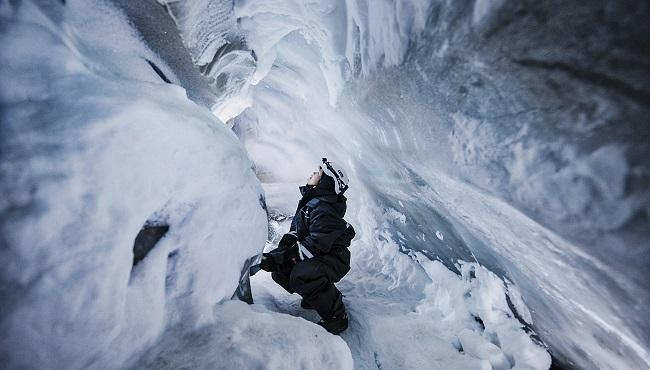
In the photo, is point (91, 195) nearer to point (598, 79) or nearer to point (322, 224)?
point (598, 79)

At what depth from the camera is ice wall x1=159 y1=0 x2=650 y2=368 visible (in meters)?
1.02

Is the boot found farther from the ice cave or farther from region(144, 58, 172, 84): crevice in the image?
region(144, 58, 172, 84): crevice

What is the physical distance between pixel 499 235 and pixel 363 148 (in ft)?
8.13

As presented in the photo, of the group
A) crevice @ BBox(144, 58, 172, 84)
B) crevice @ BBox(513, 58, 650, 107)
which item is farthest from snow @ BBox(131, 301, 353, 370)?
crevice @ BBox(513, 58, 650, 107)

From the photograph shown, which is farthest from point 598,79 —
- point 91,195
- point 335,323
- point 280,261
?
point 280,261

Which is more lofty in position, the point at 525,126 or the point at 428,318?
the point at 525,126

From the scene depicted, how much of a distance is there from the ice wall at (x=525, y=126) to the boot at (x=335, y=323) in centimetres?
171

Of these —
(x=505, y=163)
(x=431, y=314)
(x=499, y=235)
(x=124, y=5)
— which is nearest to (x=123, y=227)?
(x=124, y=5)

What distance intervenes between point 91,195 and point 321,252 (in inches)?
89.6

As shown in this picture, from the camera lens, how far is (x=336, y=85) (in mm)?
3348

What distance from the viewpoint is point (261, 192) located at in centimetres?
234

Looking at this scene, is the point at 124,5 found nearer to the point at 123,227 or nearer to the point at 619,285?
the point at 123,227

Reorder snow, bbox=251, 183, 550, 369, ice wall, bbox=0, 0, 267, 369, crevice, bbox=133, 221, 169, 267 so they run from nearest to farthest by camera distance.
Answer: ice wall, bbox=0, 0, 267, 369 → crevice, bbox=133, 221, 169, 267 → snow, bbox=251, 183, 550, 369

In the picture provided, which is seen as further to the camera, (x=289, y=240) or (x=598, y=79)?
(x=289, y=240)
